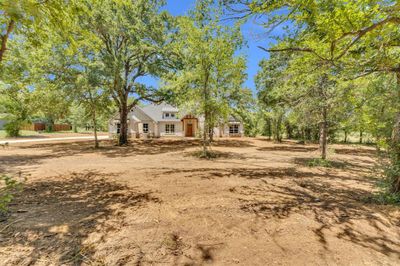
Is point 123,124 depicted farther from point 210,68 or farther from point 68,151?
point 210,68

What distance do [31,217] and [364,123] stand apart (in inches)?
287

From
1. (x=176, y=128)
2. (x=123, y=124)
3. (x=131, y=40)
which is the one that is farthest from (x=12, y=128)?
(x=131, y=40)

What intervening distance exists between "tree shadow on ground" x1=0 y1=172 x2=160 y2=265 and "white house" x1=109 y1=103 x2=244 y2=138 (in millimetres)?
24174

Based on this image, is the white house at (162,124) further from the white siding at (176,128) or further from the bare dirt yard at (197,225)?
the bare dirt yard at (197,225)

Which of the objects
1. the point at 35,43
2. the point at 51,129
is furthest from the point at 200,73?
the point at 51,129

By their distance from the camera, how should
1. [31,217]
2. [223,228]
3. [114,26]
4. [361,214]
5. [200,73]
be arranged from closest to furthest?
[223,228] < [31,217] < [361,214] < [200,73] < [114,26]

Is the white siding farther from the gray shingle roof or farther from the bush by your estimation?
the bush

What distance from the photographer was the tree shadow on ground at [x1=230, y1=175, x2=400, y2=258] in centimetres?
334

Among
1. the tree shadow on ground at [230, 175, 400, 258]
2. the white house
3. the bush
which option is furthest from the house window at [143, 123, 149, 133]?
the tree shadow on ground at [230, 175, 400, 258]

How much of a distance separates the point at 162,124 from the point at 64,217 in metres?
28.4

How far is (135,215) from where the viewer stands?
399 centimetres

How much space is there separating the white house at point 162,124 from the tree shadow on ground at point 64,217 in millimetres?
24174

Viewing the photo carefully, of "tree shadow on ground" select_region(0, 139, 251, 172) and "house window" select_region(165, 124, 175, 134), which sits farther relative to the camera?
"house window" select_region(165, 124, 175, 134)

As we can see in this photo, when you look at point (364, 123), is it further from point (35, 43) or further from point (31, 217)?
point (31, 217)
